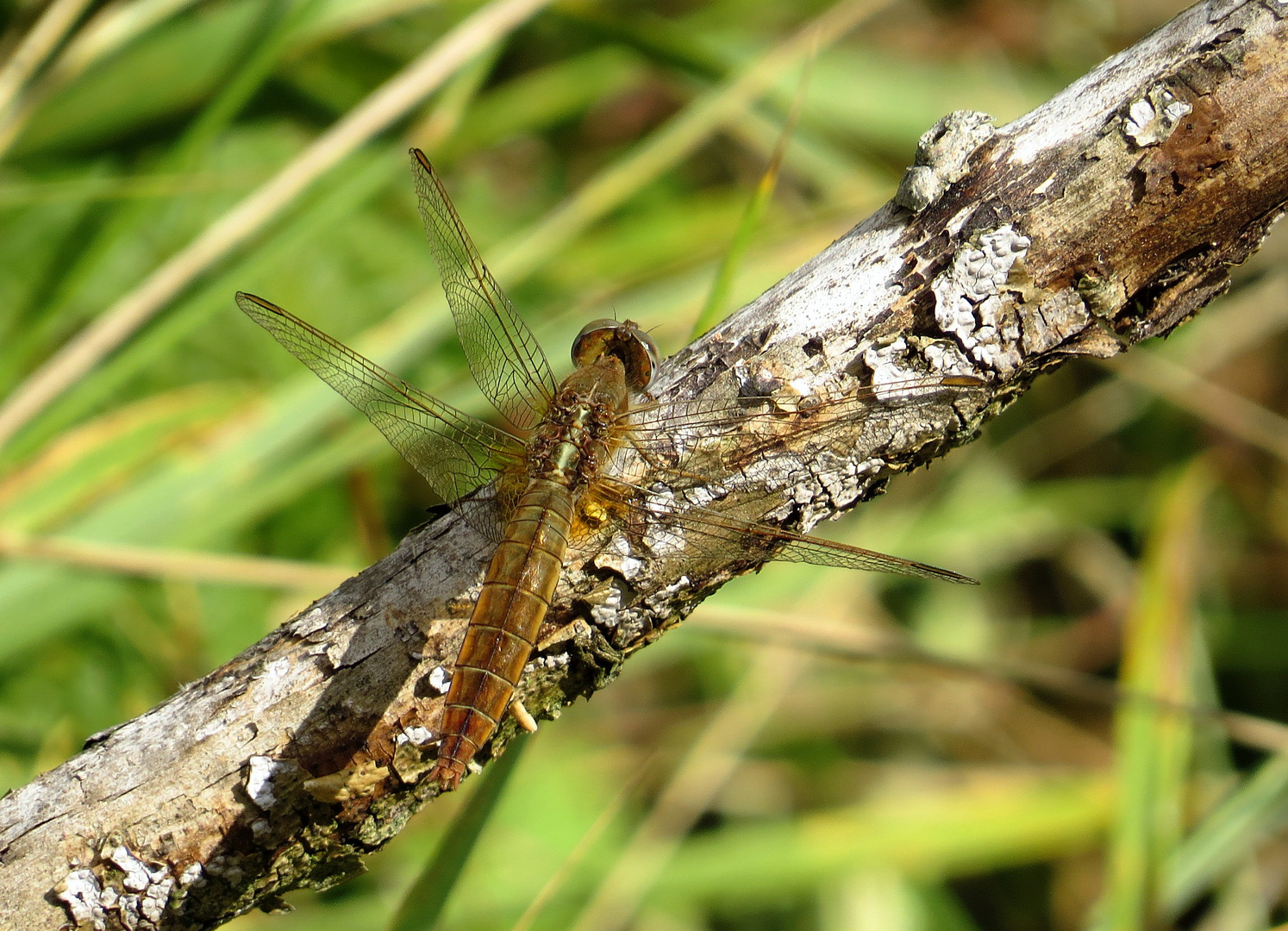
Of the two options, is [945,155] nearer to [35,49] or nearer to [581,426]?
[581,426]

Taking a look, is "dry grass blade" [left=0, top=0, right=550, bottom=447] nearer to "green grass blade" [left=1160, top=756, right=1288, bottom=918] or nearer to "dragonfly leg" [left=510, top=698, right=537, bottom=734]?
"dragonfly leg" [left=510, top=698, right=537, bottom=734]

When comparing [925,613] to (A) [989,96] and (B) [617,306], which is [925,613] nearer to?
(B) [617,306]

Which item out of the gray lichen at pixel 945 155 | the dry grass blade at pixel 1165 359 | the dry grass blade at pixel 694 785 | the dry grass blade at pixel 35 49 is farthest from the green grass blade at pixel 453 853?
the dry grass blade at pixel 1165 359

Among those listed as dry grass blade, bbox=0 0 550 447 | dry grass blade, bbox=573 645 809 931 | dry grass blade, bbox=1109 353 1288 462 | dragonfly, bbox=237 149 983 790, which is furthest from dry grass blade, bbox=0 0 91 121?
dry grass blade, bbox=1109 353 1288 462

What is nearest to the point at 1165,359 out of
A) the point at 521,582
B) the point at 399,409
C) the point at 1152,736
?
the point at 1152,736

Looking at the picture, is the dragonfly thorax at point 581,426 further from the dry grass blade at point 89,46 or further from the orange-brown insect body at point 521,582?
the dry grass blade at point 89,46

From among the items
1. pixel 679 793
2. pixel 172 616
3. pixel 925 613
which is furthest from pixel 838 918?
pixel 172 616

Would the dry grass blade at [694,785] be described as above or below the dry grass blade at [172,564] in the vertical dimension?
below
